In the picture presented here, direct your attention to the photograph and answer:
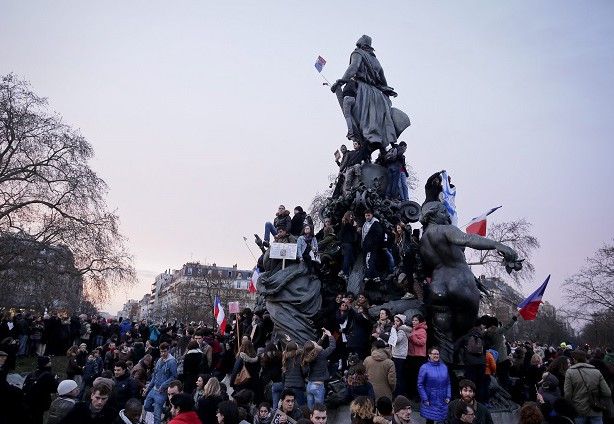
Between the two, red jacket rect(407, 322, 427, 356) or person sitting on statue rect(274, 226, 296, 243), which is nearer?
red jacket rect(407, 322, 427, 356)

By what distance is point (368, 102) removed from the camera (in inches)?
581

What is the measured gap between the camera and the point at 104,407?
5.36 m

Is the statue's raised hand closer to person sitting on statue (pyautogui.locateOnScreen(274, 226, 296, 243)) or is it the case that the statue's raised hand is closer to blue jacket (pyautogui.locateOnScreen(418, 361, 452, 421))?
person sitting on statue (pyautogui.locateOnScreen(274, 226, 296, 243))

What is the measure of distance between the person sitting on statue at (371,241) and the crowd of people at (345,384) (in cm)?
101

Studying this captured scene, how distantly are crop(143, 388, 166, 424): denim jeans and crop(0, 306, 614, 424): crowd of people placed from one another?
15 mm

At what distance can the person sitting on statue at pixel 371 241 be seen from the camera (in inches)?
451

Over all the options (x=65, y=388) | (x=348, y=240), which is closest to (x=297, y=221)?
(x=348, y=240)

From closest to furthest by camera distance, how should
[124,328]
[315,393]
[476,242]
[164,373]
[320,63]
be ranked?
[315,393] → [476,242] → [164,373] → [320,63] → [124,328]

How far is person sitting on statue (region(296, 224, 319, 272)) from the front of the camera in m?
11.8

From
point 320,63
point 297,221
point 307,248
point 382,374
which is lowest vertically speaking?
point 382,374

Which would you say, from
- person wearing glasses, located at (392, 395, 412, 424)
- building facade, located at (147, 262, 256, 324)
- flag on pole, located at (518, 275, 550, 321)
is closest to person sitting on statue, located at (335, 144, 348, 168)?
flag on pole, located at (518, 275, 550, 321)

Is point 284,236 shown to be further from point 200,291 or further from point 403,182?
point 200,291

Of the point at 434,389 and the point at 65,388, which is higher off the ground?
the point at 434,389

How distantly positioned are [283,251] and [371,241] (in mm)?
1903
